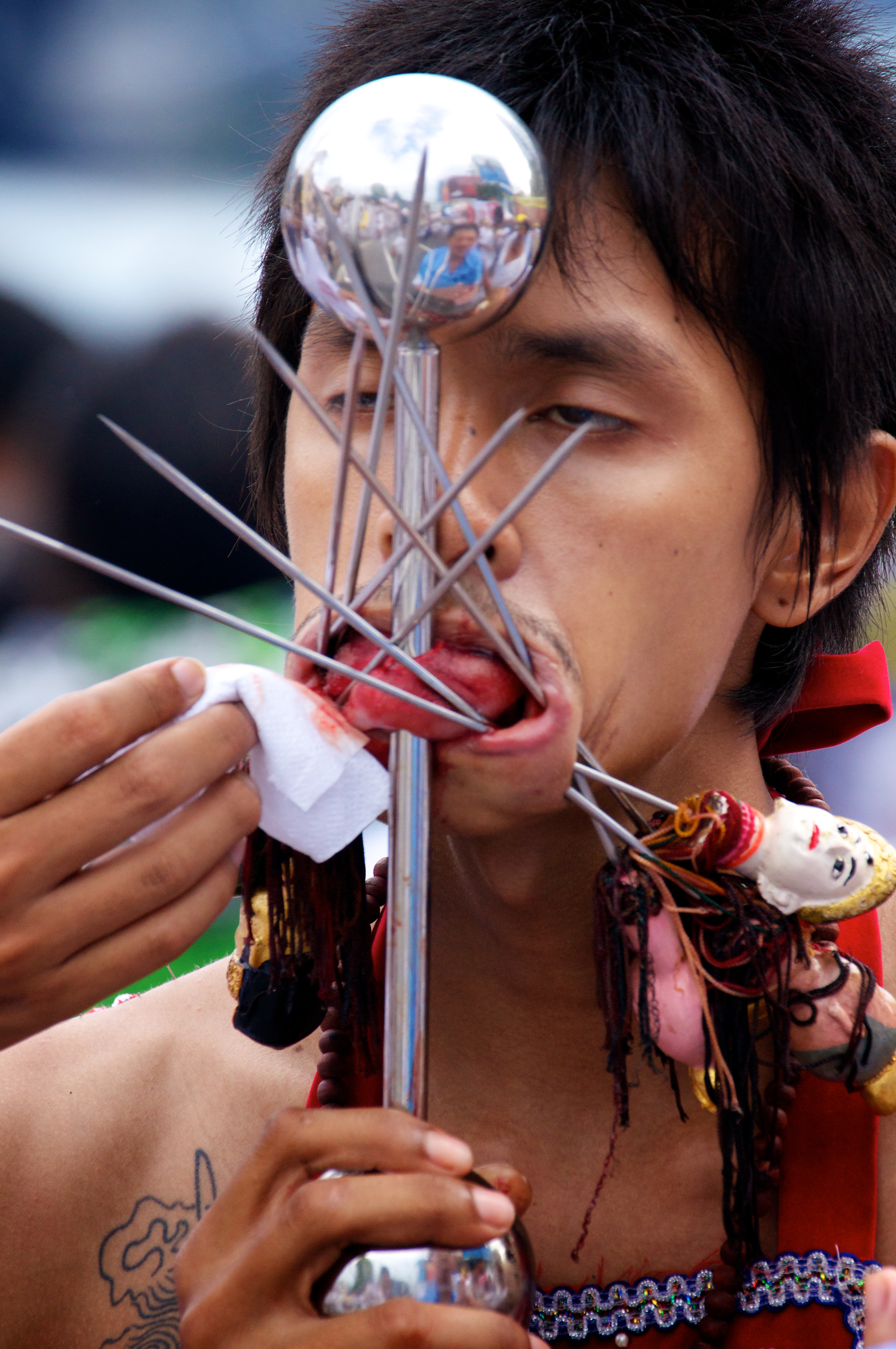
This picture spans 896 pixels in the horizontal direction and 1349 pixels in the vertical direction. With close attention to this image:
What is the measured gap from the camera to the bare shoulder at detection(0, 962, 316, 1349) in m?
1.24

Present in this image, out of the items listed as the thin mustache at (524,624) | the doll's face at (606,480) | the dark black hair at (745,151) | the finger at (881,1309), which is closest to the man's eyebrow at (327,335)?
the doll's face at (606,480)

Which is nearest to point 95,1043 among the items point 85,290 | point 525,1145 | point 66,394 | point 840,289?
point 525,1145

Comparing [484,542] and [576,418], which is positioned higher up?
[576,418]

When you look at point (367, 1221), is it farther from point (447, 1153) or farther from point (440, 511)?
point (440, 511)

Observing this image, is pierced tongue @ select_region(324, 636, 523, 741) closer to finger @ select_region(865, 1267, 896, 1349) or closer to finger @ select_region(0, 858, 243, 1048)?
finger @ select_region(0, 858, 243, 1048)

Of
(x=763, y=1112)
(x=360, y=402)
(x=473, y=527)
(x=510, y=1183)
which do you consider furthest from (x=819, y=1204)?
(x=360, y=402)

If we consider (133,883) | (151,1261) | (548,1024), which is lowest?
(151,1261)

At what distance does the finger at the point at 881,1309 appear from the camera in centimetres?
66

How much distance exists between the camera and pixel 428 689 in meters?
0.72

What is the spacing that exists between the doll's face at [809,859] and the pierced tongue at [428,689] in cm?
19

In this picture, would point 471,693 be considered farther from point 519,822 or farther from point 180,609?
point 180,609

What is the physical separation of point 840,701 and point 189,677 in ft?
2.51

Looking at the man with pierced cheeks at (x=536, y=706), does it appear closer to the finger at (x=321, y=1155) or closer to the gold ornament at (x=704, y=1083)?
the finger at (x=321, y=1155)

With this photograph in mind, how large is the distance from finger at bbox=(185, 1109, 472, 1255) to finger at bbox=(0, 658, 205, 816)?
239mm
